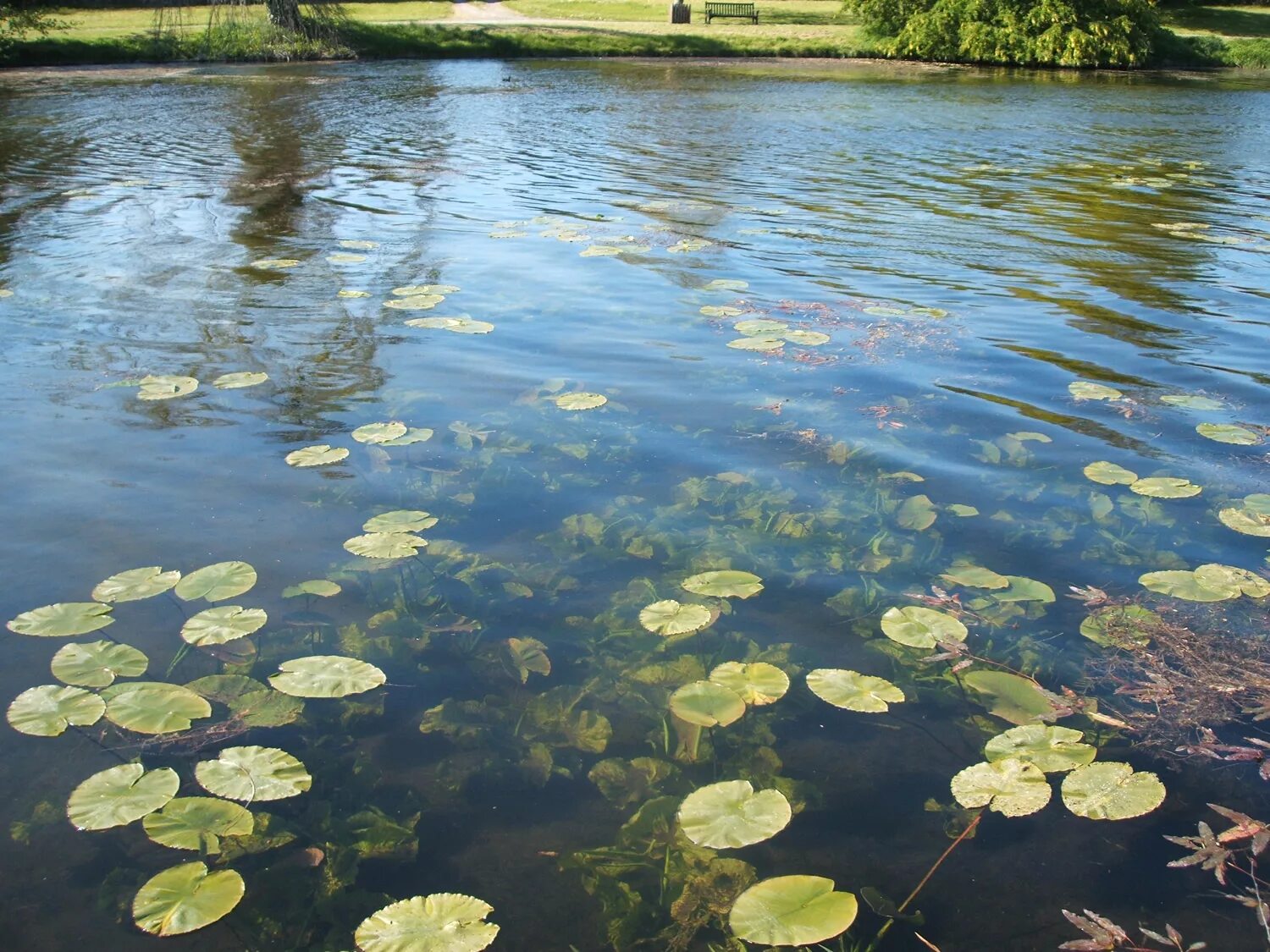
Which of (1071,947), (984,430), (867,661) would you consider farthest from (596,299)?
(1071,947)

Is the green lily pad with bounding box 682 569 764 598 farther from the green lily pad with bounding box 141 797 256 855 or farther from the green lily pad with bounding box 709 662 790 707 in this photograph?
the green lily pad with bounding box 141 797 256 855

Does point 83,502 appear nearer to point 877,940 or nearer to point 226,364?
point 226,364

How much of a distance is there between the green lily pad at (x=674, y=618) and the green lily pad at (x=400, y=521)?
35.8 inches

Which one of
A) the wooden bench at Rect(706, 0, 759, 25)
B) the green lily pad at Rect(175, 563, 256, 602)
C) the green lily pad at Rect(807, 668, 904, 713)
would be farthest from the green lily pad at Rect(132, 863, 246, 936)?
the wooden bench at Rect(706, 0, 759, 25)

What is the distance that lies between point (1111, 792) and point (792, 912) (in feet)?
2.86

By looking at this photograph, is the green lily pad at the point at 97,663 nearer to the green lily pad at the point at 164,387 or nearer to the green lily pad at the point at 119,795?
the green lily pad at the point at 119,795

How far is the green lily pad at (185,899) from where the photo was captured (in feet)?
6.77

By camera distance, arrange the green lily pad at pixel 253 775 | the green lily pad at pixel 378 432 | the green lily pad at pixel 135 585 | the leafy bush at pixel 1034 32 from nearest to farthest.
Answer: the green lily pad at pixel 253 775 < the green lily pad at pixel 135 585 < the green lily pad at pixel 378 432 < the leafy bush at pixel 1034 32

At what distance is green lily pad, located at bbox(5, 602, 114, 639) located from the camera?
2949 mm

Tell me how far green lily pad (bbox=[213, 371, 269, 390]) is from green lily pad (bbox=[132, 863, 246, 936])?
3.15 m

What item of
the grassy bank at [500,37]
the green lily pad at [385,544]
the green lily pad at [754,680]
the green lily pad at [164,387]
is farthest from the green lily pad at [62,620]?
the grassy bank at [500,37]

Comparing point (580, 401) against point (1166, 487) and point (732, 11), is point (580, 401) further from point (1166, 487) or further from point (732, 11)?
point (732, 11)

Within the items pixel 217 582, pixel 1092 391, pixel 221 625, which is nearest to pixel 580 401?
pixel 217 582

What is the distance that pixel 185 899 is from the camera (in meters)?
2.12
